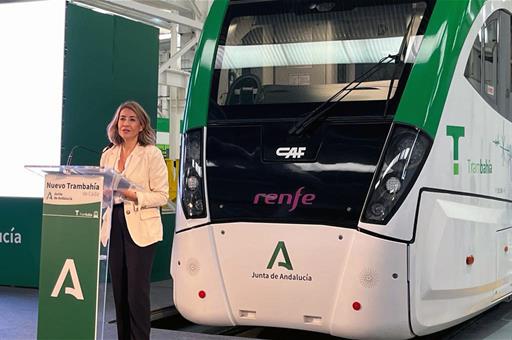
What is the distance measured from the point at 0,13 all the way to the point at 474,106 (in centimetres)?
536

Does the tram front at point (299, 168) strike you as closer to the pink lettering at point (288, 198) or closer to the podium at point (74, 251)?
the pink lettering at point (288, 198)

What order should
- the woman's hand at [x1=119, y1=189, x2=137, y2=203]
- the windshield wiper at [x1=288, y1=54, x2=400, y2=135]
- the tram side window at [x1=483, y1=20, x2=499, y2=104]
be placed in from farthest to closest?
the tram side window at [x1=483, y1=20, x2=499, y2=104]
the windshield wiper at [x1=288, y1=54, x2=400, y2=135]
the woman's hand at [x1=119, y1=189, x2=137, y2=203]

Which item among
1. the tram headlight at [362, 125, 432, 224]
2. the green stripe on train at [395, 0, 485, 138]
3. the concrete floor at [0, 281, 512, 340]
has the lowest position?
the concrete floor at [0, 281, 512, 340]

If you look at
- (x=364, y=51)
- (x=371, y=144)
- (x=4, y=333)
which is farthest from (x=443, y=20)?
(x=4, y=333)

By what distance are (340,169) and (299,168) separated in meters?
0.26

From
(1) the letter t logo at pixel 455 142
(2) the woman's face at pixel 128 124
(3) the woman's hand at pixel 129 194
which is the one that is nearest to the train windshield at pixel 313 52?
(1) the letter t logo at pixel 455 142

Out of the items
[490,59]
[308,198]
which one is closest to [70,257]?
[308,198]

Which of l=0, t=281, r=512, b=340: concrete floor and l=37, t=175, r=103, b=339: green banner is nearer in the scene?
l=37, t=175, r=103, b=339: green banner

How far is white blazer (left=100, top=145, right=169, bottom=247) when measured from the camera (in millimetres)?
4355

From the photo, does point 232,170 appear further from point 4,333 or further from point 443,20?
point 4,333

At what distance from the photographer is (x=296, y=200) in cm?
452

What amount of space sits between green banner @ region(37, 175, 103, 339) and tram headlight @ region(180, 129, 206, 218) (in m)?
1.04

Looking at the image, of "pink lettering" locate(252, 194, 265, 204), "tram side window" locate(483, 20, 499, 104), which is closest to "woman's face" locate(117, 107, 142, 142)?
"pink lettering" locate(252, 194, 265, 204)

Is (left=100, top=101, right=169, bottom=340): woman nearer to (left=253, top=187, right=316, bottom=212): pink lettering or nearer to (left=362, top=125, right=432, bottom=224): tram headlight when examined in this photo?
(left=253, top=187, right=316, bottom=212): pink lettering
